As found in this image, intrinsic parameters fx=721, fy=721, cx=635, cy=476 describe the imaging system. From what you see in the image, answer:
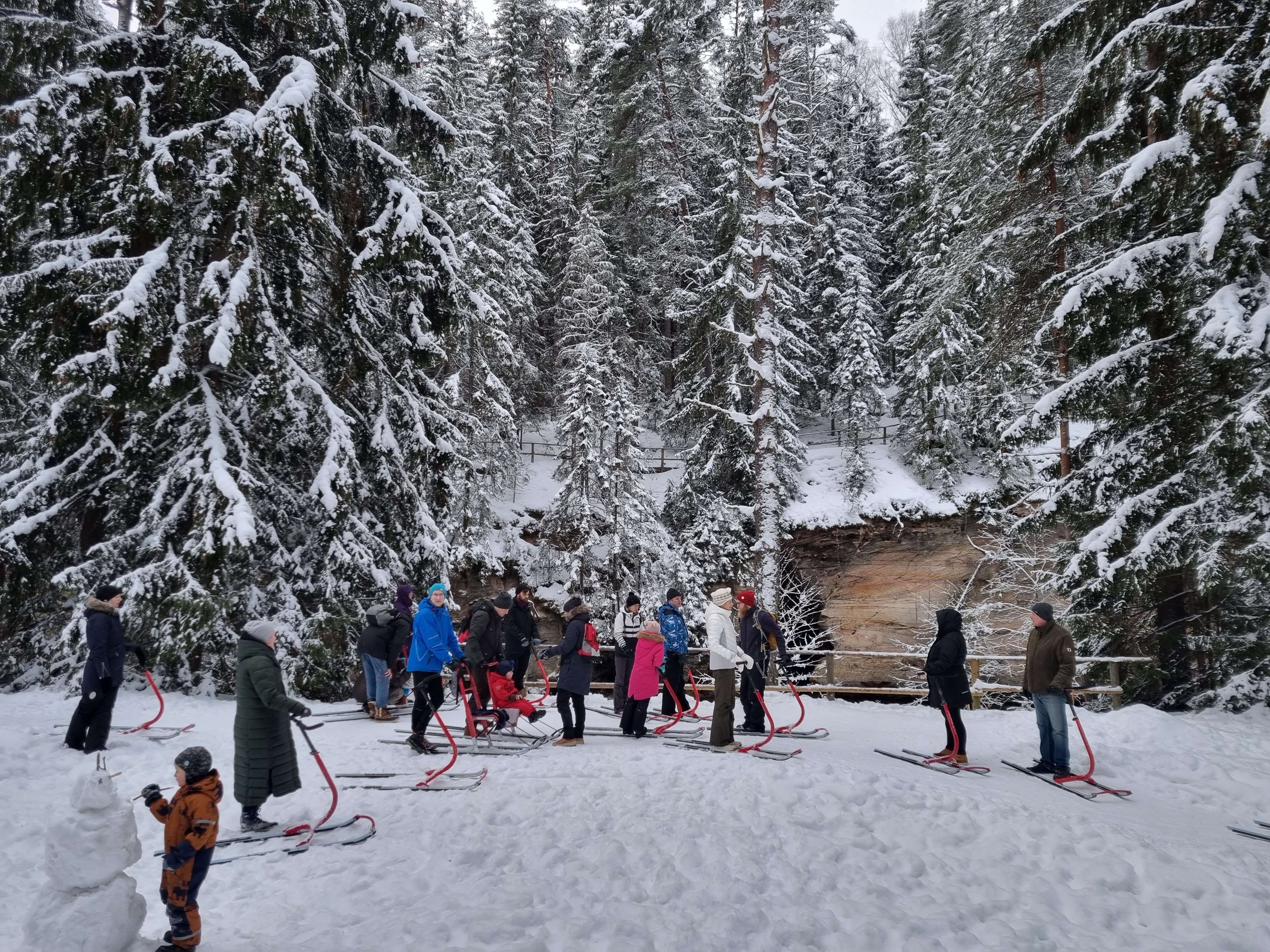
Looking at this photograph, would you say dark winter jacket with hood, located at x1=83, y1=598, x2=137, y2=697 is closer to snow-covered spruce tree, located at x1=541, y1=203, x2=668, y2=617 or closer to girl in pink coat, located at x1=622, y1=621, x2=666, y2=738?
girl in pink coat, located at x1=622, y1=621, x2=666, y2=738

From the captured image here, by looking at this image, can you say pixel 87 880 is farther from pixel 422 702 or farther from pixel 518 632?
pixel 518 632

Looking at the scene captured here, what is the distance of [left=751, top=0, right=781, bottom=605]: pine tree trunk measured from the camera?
17.1 metres

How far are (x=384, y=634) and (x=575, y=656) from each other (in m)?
2.84

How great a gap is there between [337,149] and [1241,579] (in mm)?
13950

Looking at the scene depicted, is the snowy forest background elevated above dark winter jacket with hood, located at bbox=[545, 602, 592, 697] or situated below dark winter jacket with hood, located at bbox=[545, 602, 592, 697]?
above

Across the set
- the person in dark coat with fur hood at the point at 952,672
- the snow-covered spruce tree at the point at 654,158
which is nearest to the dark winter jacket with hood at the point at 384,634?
the person in dark coat with fur hood at the point at 952,672

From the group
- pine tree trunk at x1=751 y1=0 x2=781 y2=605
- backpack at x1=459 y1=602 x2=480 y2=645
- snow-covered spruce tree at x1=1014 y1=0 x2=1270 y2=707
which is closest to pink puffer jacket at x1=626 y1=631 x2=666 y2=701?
backpack at x1=459 y1=602 x2=480 y2=645

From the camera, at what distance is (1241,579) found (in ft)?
29.9

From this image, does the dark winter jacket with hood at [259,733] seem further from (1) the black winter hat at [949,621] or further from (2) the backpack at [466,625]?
(1) the black winter hat at [949,621]

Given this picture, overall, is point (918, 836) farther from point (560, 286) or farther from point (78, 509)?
point (560, 286)

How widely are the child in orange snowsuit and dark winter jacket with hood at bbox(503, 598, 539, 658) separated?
518 centimetres

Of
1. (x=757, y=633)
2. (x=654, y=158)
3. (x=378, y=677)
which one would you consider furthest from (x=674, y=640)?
(x=654, y=158)


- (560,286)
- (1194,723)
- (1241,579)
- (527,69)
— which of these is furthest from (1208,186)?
(527,69)

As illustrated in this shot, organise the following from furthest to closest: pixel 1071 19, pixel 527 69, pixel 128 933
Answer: pixel 527 69
pixel 1071 19
pixel 128 933
